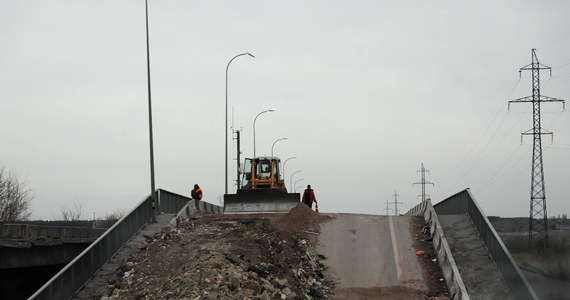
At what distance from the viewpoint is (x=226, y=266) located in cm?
1695

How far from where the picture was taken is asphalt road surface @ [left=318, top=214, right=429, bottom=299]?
55.8 ft

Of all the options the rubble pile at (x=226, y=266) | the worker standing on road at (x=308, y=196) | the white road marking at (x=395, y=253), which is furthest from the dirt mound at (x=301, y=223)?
the worker standing on road at (x=308, y=196)

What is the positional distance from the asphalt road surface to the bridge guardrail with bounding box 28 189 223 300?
631 cm

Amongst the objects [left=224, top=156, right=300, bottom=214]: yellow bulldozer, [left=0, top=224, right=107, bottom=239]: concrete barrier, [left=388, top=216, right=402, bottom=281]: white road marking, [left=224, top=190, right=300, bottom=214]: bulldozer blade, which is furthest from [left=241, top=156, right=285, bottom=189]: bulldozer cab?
[left=388, top=216, right=402, bottom=281]: white road marking

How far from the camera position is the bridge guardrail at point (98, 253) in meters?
15.3

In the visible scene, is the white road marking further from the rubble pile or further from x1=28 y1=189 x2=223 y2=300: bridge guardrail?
x1=28 y1=189 x2=223 y2=300: bridge guardrail

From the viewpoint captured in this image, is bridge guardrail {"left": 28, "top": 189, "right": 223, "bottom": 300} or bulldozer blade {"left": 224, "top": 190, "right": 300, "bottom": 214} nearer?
bridge guardrail {"left": 28, "top": 189, "right": 223, "bottom": 300}

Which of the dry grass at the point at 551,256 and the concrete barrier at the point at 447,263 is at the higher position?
Answer: the concrete barrier at the point at 447,263

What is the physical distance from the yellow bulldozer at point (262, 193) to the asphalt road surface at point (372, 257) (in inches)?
313

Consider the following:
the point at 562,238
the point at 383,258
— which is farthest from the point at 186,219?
the point at 562,238

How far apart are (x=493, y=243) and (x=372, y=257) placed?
370 centimetres

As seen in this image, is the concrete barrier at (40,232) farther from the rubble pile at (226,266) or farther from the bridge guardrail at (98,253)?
the rubble pile at (226,266)

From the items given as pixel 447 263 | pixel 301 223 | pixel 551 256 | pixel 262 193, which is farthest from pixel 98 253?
pixel 551 256

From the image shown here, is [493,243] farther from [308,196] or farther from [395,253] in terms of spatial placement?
[308,196]
